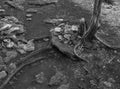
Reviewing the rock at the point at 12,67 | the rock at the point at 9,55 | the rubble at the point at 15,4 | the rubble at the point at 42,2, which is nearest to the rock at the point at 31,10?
the rubble at the point at 15,4

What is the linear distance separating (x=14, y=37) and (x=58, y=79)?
8.41ft

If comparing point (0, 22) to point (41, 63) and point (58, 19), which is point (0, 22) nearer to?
point (58, 19)

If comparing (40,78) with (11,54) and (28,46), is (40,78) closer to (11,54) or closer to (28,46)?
(11,54)

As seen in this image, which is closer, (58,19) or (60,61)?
(60,61)

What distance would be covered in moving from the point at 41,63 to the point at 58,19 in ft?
10.1

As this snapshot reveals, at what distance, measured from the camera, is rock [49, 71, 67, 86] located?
5102mm

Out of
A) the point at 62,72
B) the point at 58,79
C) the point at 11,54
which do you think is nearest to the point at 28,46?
the point at 11,54

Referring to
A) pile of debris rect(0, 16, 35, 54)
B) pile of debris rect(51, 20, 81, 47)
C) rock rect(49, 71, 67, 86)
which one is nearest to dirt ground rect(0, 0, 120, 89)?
rock rect(49, 71, 67, 86)

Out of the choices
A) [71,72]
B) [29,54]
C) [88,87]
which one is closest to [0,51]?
[29,54]

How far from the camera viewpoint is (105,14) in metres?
8.94

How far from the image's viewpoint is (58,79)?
520 cm

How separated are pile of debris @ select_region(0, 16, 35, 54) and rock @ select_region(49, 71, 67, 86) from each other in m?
1.51

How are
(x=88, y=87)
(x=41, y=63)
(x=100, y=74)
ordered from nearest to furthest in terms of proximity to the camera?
1. (x=88, y=87)
2. (x=100, y=74)
3. (x=41, y=63)

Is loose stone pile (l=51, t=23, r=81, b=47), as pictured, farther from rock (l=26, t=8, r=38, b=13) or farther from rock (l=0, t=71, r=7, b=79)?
rock (l=0, t=71, r=7, b=79)
